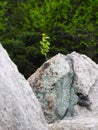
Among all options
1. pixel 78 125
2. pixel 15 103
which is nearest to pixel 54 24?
pixel 78 125

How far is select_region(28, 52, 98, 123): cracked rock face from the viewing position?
13.5m

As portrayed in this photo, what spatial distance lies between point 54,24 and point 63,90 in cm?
1274

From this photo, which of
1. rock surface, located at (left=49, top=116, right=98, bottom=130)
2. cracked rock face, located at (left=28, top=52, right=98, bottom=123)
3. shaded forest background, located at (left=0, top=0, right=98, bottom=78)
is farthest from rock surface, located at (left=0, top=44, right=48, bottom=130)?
shaded forest background, located at (left=0, top=0, right=98, bottom=78)

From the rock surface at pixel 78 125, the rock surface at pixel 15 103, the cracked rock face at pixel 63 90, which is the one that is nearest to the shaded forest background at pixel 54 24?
the cracked rock face at pixel 63 90

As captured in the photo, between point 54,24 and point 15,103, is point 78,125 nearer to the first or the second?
point 15,103

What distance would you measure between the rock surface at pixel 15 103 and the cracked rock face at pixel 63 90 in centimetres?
609

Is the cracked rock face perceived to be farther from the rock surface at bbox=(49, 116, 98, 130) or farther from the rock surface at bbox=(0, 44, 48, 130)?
the rock surface at bbox=(0, 44, 48, 130)

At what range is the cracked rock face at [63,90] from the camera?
13.5 metres

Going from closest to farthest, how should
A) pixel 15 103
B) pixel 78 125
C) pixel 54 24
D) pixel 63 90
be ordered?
pixel 15 103 → pixel 78 125 → pixel 63 90 → pixel 54 24

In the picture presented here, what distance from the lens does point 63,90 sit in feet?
45.6

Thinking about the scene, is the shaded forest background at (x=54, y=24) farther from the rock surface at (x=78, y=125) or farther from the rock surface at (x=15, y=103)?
the rock surface at (x=15, y=103)

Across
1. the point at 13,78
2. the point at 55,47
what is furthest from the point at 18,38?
the point at 13,78

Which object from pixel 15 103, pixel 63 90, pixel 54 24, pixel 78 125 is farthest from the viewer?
pixel 54 24

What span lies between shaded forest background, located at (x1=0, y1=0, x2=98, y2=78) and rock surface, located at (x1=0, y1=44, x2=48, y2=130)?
49.3 feet
